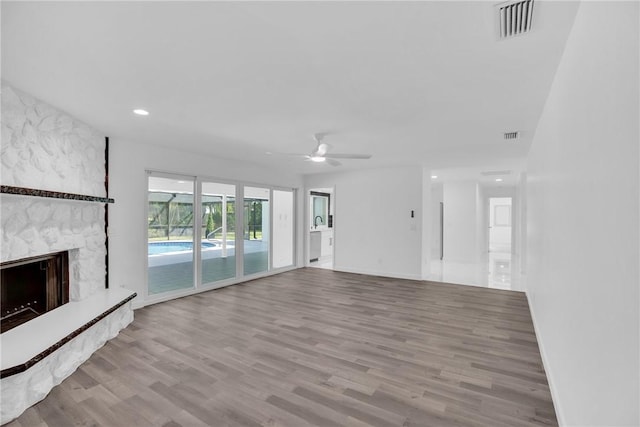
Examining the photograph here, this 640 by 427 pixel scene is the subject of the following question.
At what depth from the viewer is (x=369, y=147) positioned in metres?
4.89

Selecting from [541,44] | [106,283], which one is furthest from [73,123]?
[541,44]

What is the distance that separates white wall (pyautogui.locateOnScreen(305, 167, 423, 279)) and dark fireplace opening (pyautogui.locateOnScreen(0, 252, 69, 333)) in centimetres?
533

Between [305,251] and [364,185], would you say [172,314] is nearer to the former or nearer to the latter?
[305,251]

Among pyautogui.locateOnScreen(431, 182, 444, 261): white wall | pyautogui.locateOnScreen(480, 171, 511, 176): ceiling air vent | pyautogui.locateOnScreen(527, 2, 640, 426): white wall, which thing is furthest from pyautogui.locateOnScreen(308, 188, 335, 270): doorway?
pyautogui.locateOnScreen(527, 2, 640, 426): white wall

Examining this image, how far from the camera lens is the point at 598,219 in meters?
1.28

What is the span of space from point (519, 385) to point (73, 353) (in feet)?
12.7

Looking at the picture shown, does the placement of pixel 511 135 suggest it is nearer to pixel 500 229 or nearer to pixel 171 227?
pixel 171 227

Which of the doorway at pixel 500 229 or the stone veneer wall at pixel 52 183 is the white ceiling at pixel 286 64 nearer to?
the stone veneer wall at pixel 52 183

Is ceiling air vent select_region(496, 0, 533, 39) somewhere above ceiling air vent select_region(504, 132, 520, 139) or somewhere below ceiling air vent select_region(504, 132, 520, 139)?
above

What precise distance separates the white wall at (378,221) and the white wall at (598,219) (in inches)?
175

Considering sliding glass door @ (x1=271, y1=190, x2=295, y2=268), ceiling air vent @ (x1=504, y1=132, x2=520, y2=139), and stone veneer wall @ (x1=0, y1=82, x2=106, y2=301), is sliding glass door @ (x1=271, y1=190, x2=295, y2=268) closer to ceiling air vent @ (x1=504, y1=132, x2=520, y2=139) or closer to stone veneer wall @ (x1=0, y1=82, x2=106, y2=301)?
stone veneer wall @ (x1=0, y1=82, x2=106, y2=301)

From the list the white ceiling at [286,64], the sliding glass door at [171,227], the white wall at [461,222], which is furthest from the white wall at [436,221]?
the sliding glass door at [171,227]

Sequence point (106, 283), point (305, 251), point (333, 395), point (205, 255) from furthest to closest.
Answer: point (305, 251) → point (205, 255) → point (106, 283) → point (333, 395)

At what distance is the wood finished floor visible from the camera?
2176 millimetres
